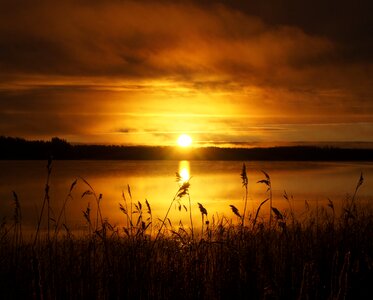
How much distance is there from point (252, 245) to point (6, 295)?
3326 mm

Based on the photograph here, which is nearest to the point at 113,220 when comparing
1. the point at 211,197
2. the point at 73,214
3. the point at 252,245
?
the point at 73,214

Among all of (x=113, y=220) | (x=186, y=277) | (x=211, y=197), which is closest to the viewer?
(x=186, y=277)

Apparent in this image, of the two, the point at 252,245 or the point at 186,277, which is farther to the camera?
the point at 252,245

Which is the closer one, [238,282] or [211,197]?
[238,282]

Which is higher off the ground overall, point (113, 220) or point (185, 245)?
point (185, 245)

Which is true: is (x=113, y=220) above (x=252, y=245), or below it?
below

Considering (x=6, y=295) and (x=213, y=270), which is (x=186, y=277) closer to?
(x=213, y=270)

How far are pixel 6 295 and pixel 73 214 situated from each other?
13.4m

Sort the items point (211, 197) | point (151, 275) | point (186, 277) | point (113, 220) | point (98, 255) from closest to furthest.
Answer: point (186, 277)
point (151, 275)
point (98, 255)
point (113, 220)
point (211, 197)

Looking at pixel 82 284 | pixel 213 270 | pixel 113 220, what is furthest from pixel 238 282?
pixel 113 220

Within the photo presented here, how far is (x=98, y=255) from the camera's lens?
27.1 feet

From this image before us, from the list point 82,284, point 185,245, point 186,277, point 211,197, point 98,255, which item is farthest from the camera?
point 211,197

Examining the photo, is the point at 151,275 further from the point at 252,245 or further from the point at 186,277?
the point at 252,245

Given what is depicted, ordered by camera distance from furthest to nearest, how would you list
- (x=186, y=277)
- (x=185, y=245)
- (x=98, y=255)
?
(x=98, y=255)
(x=185, y=245)
(x=186, y=277)
